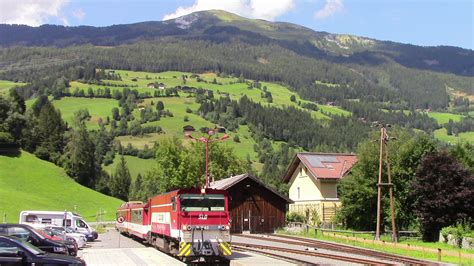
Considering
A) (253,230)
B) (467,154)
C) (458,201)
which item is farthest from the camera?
(253,230)

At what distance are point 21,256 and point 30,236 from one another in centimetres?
627

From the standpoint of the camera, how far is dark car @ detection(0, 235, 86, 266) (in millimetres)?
16641

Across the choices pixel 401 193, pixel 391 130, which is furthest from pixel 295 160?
pixel 401 193

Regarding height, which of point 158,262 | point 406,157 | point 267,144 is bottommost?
point 158,262

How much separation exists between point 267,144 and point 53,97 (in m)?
76.8

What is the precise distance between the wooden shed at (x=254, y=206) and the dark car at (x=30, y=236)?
35.7 meters

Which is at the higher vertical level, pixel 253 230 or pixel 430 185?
pixel 430 185

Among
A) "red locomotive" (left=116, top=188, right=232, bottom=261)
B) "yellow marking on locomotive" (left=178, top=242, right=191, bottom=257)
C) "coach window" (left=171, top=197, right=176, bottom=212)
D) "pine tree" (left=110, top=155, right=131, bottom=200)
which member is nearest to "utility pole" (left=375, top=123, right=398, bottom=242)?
"red locomotive" (left=116, top=188, right=232, bottom=261)

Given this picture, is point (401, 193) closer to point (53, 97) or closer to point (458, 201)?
point (458, 201)

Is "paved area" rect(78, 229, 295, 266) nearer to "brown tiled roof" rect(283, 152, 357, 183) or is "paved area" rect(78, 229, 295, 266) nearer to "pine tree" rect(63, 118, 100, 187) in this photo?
"brown tiled roof" rect(283, 152, 357, 183)

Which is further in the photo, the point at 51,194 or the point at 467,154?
the point at 51,194

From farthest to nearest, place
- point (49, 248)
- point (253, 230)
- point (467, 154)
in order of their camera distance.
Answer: point (253, 230), point (467, 154), point (49, 248)

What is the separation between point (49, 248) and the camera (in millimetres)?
22938

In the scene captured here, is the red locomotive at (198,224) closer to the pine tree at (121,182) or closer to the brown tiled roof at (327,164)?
the brown tiled roof at (327,164)
